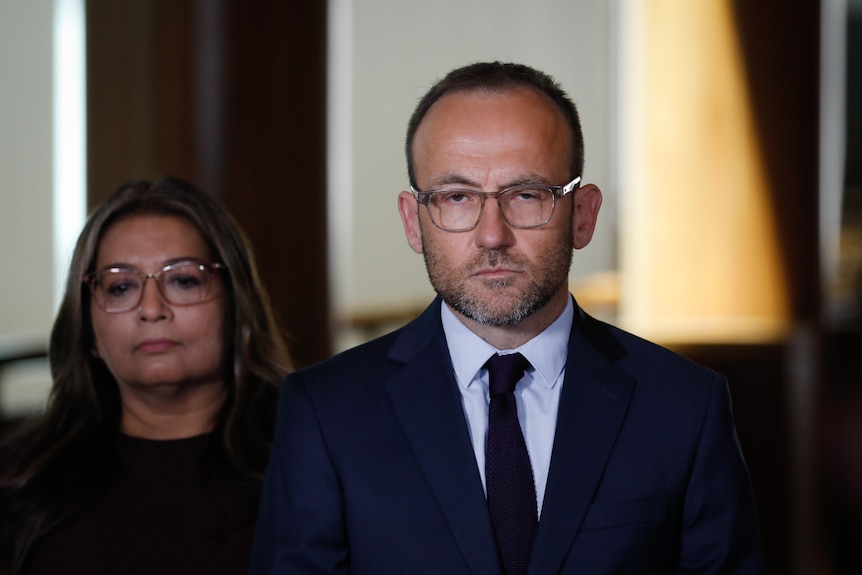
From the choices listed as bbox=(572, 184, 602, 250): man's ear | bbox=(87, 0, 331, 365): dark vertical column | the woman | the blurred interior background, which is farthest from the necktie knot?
bbox=(87, 0, 331, 365): dark vertical column

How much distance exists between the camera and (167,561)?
1.96 m

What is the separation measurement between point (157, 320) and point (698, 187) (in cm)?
320

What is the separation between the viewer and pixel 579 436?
4.34ft

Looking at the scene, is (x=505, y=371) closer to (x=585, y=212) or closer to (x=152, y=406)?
(x=585, y=212)

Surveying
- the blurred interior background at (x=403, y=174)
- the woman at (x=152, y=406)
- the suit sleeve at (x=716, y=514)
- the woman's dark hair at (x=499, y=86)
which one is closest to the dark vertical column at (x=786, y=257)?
the blurred interior background at (x=403, y=174)

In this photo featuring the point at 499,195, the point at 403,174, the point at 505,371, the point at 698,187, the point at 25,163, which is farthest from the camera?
the point at 403,174

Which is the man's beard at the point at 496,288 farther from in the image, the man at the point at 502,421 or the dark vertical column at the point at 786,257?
the dark vertical column at the point at 786,257

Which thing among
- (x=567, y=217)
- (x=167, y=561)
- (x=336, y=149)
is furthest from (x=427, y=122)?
(x=336, y=149)

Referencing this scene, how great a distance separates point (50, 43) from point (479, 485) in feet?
18.7

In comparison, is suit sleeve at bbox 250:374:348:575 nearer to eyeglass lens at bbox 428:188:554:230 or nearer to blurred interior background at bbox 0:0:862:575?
eyeglass lens at bbox 428:188:554:230

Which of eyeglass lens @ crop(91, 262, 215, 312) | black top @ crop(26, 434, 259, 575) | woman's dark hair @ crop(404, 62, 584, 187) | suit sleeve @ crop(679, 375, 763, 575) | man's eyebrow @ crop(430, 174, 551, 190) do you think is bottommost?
black top @ crop(26, 434, 259, 575)

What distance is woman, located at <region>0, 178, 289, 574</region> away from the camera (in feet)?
6.36

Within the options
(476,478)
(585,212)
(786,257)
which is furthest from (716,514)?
(786,257)

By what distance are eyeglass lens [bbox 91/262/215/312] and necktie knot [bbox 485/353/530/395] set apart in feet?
2.55
